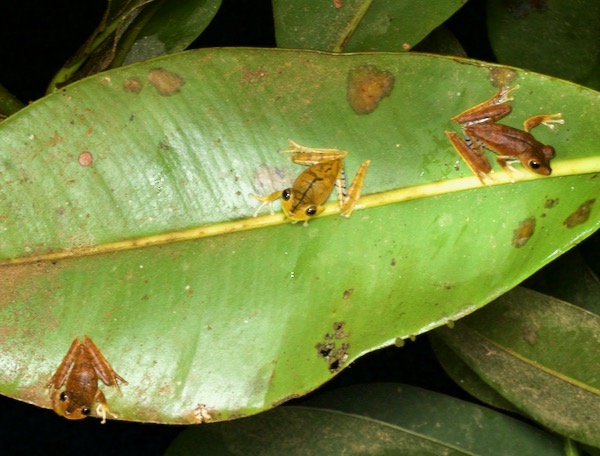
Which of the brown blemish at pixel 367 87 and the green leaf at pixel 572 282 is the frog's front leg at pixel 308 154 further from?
the green leaf at pixel 572 282

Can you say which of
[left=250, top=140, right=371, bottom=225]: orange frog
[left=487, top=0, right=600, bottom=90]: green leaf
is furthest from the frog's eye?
[left=487, top=0, right=600, bottom=90]: green leaf

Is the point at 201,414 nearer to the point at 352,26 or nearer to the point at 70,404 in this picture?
the point at 70,404

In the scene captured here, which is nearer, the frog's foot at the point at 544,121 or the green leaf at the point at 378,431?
the frog's foot at the point at 544,121

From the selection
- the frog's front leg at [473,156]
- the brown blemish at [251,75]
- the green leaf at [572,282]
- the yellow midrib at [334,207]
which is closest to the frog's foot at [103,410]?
the yellow midrib at [334,207]

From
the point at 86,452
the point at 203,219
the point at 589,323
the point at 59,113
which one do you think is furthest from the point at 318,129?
the point at 86,452

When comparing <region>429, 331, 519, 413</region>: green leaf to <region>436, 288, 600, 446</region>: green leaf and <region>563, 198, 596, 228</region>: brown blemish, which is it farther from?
<region>563, 198, 596, 228</region>: brown blemish

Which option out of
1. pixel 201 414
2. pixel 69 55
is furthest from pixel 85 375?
pixel 69 55
